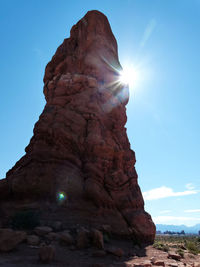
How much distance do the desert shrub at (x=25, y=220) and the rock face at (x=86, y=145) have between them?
168cm

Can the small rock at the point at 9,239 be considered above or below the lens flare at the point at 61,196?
below

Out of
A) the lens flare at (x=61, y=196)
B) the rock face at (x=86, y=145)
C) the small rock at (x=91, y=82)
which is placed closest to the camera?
the lens flare at (x=61, y=196)

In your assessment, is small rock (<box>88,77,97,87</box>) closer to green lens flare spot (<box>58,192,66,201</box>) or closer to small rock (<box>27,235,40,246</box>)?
green lens flare spot (<box>58,192,66,201</box>)

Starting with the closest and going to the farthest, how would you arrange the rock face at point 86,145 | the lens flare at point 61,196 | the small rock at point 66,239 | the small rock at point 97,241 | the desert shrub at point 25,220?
1. the small rock at point 66,239
2. the small rock at point 97,241
3. the desert shrub at point 25,220
4. the lens flare at point 61,196
5. the rock face at point 86,145

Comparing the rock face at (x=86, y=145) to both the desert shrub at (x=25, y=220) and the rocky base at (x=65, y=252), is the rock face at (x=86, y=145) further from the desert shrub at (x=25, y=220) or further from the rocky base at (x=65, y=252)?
the rocky base at (x=65, y=252)

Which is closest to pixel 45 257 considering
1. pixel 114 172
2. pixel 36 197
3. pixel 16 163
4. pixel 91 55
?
pixel 36 197

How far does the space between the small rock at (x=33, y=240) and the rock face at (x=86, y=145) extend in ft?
10.7

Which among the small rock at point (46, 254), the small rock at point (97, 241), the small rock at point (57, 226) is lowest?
the small rock at point (46, 254)

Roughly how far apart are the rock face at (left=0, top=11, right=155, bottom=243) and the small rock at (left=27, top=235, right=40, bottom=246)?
328 cm

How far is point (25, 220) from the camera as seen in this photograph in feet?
36.9

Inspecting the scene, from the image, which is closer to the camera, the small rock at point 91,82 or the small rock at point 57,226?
the small rock at point 57,226

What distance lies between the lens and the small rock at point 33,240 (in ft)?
30.0

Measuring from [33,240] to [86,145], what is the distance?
814 cm

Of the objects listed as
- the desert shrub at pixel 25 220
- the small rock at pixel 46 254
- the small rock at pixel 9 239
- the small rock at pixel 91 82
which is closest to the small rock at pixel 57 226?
the desert shrub at pixel 25 220
